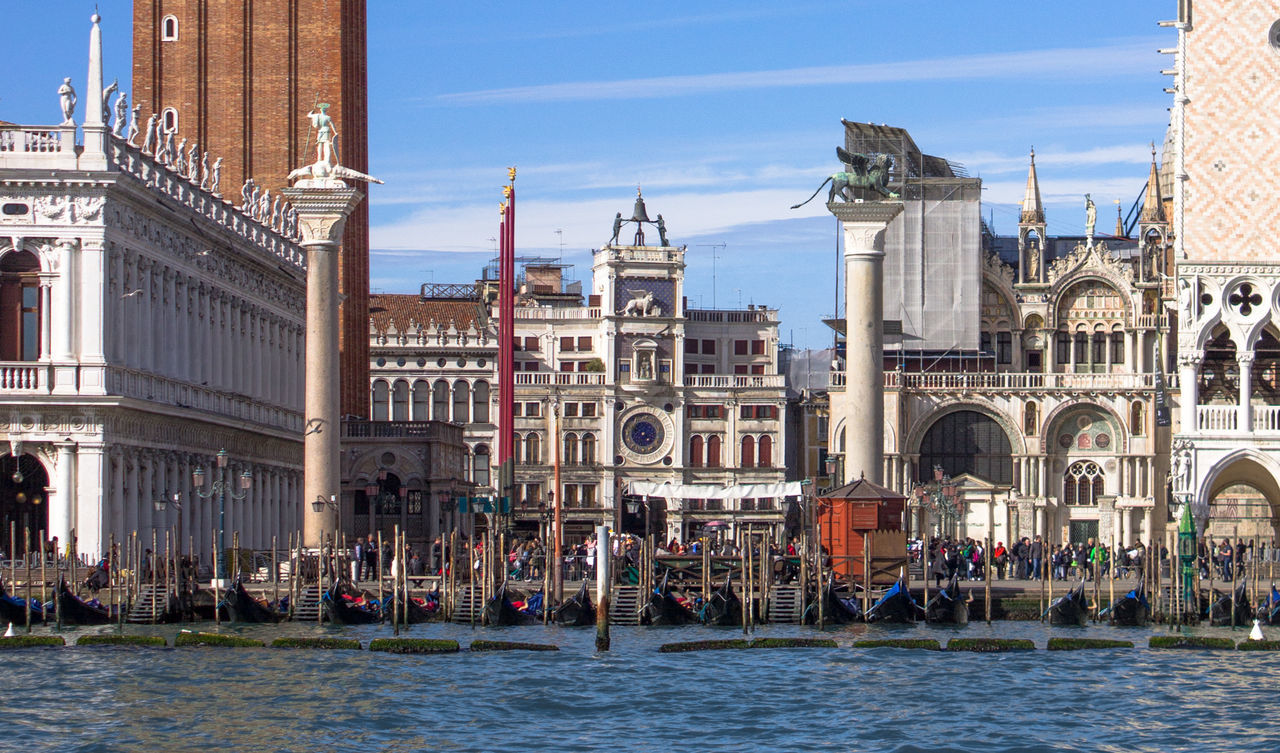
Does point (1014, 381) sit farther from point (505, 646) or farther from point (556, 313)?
point (505, 646)

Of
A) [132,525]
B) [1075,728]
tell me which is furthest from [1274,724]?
[132,525]

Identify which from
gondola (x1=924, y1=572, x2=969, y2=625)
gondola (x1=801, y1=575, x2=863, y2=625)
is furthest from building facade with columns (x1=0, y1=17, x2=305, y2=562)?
gondola (x1=924, y1=572, x2=969, y2=625)

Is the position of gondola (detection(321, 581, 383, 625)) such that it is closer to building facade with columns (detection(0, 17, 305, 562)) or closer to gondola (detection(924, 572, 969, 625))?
building facade with columns (detection(0, 17, 305, 562))

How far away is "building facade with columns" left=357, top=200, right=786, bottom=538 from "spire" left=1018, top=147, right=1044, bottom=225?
11.5m

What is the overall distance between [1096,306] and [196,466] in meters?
36.8

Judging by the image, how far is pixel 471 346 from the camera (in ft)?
282

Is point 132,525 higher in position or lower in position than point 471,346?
Result: lower

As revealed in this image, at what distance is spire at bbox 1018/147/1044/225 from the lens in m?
79.4

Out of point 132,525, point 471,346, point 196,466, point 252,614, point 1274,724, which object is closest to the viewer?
point 1274,724

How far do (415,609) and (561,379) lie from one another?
42.9 metres

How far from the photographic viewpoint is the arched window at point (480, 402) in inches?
3393

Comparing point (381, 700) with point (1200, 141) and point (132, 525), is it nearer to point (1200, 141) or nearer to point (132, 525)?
point (132, 525)

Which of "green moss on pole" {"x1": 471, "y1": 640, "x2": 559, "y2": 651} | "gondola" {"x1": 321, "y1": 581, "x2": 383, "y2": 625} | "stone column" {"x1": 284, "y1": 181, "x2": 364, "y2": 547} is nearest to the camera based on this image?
"green moss on pole" {"x1": 471, "y1": 640, "x2": 559, "y2": 651}

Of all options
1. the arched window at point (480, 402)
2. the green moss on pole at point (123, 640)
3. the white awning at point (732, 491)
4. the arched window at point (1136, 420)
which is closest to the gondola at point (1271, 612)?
the white awning at point (732, 491)
